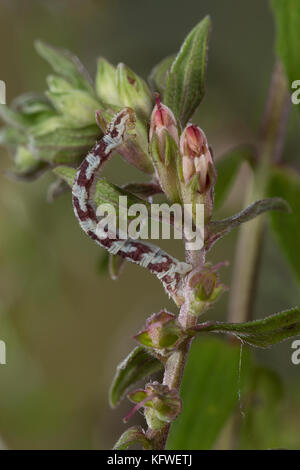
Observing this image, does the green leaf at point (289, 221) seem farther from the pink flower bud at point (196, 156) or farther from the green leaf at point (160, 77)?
the pink flower bud at point (196, 156)

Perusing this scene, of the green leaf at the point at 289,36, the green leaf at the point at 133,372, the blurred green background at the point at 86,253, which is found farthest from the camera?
the blurred green background at the point at 86,253

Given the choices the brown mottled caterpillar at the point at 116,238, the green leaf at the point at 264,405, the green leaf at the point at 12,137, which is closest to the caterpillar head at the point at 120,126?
the brown mottled caterpillar at the point at 116,238

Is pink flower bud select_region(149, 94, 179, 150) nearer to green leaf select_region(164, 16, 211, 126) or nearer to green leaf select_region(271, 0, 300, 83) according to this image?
green leaf select_region(164, 16, 211, 126)

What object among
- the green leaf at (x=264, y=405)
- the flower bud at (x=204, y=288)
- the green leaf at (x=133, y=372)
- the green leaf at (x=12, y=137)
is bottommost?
the green leaf at (x=264, y=405)

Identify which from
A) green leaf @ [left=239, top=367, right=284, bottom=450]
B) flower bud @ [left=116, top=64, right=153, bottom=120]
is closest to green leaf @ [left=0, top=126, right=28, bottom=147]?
flower bud @ [left=116, top=64, right=153, bottom=120]

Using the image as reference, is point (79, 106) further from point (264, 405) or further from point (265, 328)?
point (264, 405)
